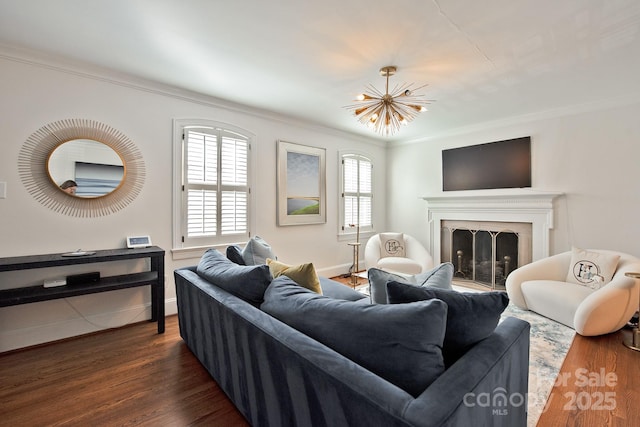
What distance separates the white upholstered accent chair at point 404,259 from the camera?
13.7ft

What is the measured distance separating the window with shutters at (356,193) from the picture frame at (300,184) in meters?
0.48

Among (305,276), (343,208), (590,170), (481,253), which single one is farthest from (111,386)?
(590,170)

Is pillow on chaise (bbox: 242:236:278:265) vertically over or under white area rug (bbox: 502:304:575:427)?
over

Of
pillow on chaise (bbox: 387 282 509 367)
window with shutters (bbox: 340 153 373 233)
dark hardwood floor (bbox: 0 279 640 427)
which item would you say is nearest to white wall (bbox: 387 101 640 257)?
dark hardwood floor (bbox: 0 279 640 427)

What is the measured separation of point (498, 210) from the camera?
4.21 metres

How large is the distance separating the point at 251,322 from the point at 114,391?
4.20 feet

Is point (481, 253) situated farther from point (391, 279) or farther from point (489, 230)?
point (391, 279)

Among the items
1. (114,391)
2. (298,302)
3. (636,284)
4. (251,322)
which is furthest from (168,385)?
(636,284)

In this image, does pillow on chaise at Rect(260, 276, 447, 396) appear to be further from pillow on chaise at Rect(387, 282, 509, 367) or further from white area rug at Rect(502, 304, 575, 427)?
white area rug at Rect(502, 304, 575, 427)

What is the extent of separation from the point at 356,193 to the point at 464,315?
412 cm

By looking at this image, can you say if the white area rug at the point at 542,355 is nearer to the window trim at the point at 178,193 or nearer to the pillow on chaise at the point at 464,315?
the pillow on chaise at the point at 464,315

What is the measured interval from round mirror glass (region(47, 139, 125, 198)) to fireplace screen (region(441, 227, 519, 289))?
466 cm

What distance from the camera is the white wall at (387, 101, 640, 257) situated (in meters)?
3.31

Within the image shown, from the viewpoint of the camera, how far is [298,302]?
4.58ft
